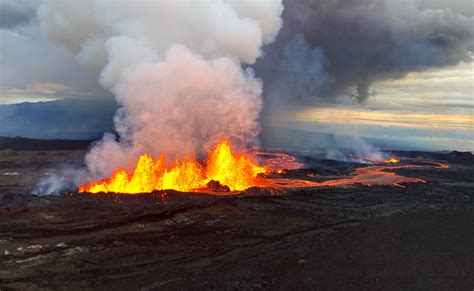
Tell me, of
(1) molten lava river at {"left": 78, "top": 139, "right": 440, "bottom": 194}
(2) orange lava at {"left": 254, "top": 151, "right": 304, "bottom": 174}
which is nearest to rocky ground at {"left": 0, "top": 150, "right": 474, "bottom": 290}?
(1) molten lava river at {"left": 78, "top": 139, "right": 440, "bottom": 194}

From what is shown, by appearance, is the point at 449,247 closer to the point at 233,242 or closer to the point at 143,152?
the point at 233,242

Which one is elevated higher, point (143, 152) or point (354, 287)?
point (143, 152)

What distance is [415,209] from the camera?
1241 inches

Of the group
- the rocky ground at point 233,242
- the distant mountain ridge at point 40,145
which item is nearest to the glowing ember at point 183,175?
the rocky ground at point 233,242

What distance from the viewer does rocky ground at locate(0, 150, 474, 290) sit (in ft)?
52.5

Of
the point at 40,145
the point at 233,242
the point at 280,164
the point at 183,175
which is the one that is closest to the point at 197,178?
the point at 183,175

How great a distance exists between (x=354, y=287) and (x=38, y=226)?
1878 cm

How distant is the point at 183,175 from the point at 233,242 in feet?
55.1

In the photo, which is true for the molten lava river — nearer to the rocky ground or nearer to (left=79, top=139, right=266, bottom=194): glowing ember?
(left=79, top=139, right=266, bottom=194): glowing ember

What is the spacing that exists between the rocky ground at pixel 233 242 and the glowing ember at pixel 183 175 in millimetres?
4184

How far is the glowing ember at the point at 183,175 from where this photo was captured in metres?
34.1

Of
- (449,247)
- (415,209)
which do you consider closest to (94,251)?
(449,247)

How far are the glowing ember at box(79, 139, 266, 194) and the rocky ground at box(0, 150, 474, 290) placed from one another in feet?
13.7

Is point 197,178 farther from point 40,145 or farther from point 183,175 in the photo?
point 40,145
